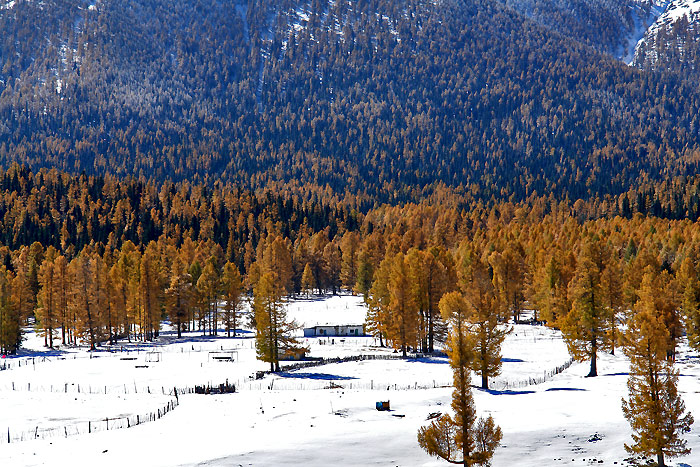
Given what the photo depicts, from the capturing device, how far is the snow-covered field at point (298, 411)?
3569 cm

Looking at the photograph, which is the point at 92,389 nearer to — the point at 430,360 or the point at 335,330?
the point at 430,360

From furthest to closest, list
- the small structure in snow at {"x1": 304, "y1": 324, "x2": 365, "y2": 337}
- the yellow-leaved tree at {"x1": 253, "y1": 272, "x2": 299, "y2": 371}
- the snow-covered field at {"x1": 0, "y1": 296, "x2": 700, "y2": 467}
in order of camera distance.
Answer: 1. the small structure in snow at {"x1": 304, "y1": 324, "x2": 365, "y2": 337}
2. the yellow-leaved tree at {"x1": 253, "y1": 272, "x2": 299, "y2": 371}
3. the snow-covered field at {"x1": 0, "y1": 296, "x2": 700, "y2": 467}

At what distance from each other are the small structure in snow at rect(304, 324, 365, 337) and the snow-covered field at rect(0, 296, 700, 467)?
2266 centimetres

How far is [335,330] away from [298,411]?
4918cm

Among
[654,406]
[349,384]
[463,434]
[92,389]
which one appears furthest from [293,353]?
[654,406]

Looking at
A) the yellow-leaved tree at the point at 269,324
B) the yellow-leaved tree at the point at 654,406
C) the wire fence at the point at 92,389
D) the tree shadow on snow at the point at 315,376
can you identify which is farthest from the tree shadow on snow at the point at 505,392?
the wire fence at the point at 92,389

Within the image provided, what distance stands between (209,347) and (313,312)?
35586 millimetres

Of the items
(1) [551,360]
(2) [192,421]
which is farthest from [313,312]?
(2) [192,421]

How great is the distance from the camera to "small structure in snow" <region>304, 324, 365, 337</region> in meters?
93.1

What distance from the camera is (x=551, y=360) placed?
69.0m

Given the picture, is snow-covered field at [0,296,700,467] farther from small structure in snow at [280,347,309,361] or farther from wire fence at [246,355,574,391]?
small structure in snow at [280,347,309,361]

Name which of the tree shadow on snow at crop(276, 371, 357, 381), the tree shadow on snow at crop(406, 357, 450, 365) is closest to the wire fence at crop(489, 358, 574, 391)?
the tree shadow on snow at crop(406, 357, 450, 365)

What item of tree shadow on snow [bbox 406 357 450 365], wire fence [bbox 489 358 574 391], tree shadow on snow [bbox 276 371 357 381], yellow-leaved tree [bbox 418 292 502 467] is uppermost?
yellow-leaved tree [bbox 418 292 502 467]

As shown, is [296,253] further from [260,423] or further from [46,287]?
[260,423]
